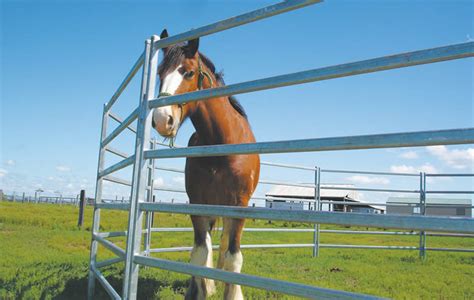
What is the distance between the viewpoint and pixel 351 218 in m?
1.24

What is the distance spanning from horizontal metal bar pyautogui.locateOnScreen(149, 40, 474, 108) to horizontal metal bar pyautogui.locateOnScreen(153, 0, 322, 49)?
28cm

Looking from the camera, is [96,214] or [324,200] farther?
[324,200]

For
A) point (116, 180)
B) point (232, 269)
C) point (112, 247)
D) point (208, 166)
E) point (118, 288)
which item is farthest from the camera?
point (116, 180)

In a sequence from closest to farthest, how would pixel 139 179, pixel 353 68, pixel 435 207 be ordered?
1. pixel 353 68
2. pixel 139 179
3. pixel 435 207

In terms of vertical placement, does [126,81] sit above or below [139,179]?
above

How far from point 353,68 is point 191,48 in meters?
1.79

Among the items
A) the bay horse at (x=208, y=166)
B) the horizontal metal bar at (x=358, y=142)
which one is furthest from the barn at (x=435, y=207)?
the horizontal metal bar at (x=358, y=142)

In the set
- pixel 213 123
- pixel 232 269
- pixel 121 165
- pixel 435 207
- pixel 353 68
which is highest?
pixel 213 123

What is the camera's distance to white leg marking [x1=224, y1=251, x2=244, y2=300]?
2.91 metres

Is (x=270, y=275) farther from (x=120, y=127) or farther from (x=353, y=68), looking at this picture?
(x=353, y=68)

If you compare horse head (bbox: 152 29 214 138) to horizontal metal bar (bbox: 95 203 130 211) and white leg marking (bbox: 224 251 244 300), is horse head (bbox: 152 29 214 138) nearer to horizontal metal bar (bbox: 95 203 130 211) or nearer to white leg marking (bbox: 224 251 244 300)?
horizontal metal bar (bbox: 95 203 130 211)

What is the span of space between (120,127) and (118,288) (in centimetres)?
156

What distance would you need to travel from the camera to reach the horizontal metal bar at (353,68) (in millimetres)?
1156

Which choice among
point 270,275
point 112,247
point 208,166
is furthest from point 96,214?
point 270,275
